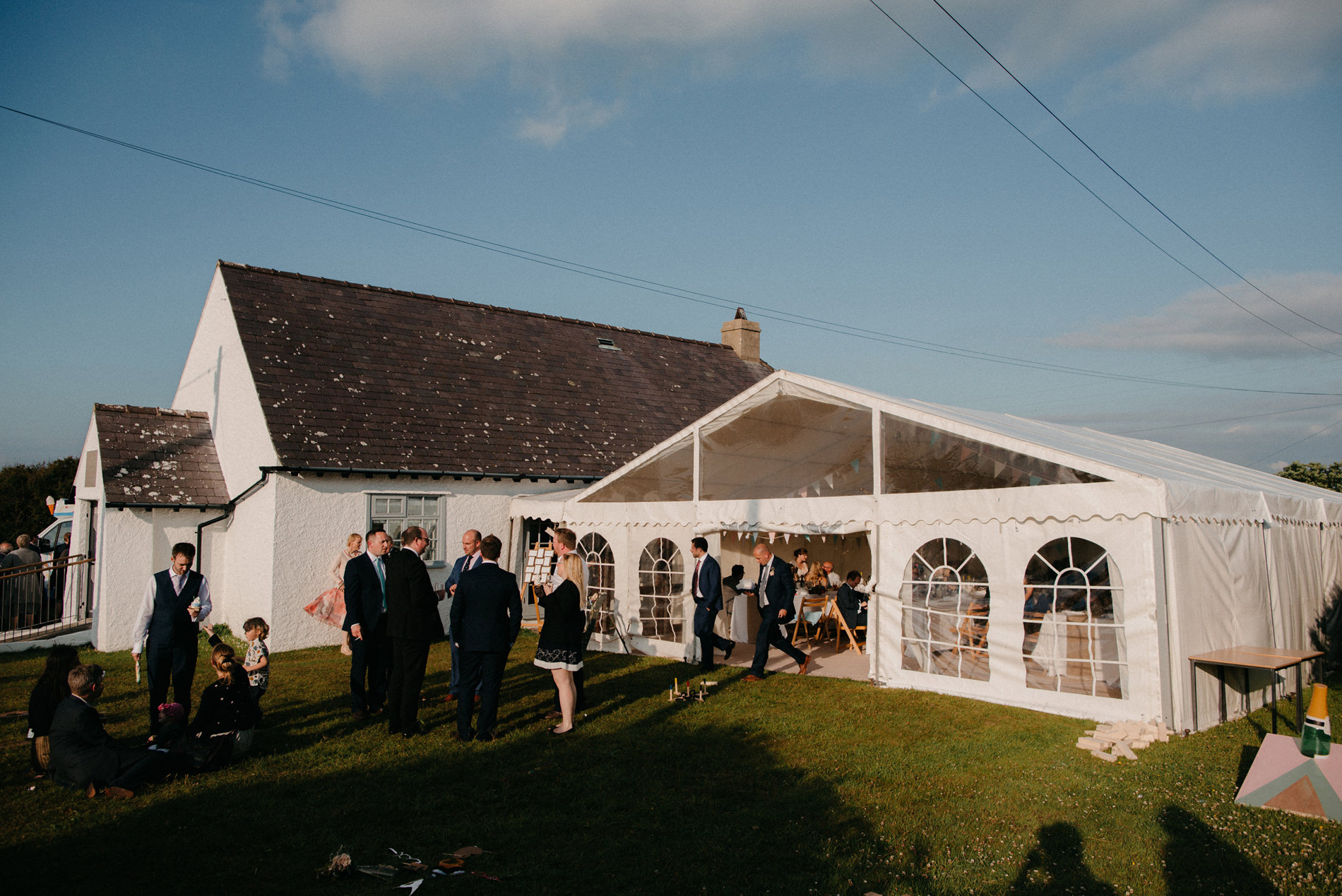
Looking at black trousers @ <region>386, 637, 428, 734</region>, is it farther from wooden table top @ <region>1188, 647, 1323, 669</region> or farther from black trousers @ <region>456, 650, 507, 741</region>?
wooden table top @ <region>1188, 647, 1323, 669</region>

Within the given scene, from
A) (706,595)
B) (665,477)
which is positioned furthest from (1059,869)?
(665,477)

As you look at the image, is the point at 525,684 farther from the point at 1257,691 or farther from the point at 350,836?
the point at 1257,691

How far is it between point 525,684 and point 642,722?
2428mm

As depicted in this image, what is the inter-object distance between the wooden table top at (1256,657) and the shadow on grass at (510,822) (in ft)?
13.6

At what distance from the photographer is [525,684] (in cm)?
1033

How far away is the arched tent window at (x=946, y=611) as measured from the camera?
9.24 m

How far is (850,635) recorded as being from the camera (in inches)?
488

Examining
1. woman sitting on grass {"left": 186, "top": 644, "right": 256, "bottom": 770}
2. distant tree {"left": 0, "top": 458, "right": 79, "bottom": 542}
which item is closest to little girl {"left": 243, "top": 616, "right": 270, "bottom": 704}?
woman sitting on grass {"left": 186, "top": 644, "right": 256, "bottom": 770}

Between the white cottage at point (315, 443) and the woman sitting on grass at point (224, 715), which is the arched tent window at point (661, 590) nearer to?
the white cottage at point (315, 443)

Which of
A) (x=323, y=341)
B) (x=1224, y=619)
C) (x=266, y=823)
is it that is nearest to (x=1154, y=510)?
(x=1224, y=619)

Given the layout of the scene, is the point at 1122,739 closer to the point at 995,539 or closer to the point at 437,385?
the point at 995,539

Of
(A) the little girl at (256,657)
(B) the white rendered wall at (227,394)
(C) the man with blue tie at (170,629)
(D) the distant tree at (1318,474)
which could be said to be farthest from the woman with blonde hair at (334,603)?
(D) the distant tree at (1318,474)

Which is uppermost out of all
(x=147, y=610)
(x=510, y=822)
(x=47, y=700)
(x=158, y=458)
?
(x=158, y=458)

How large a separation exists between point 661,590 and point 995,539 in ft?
16.4
